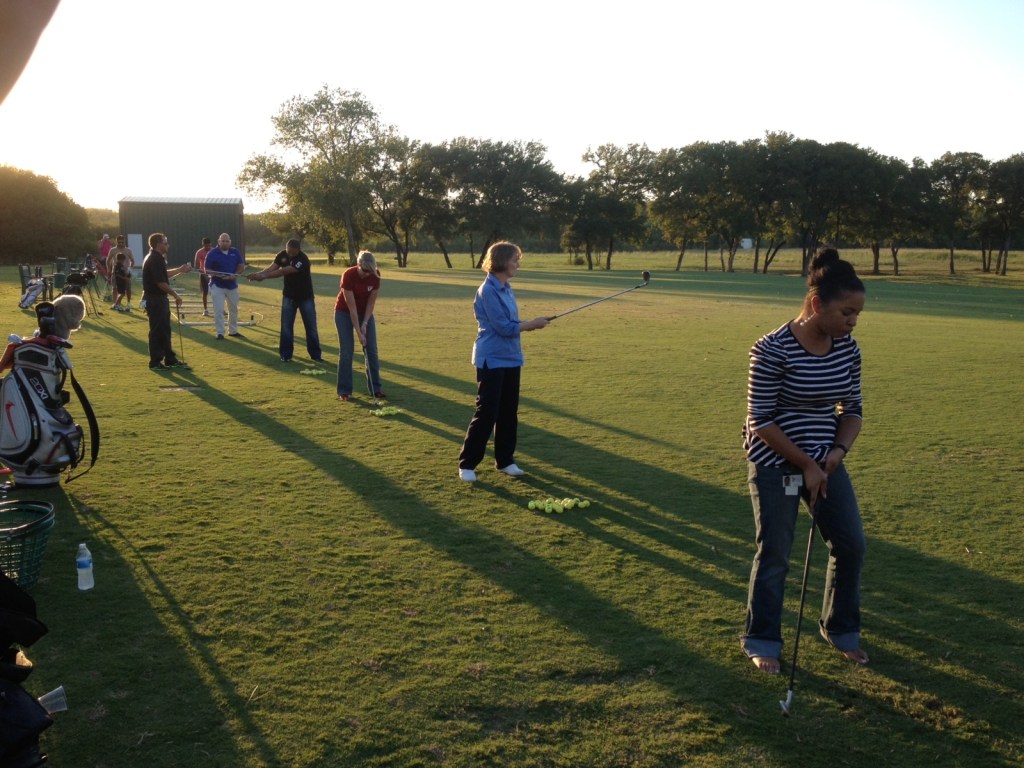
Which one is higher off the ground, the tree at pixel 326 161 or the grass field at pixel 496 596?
the tree at pixel 326 161

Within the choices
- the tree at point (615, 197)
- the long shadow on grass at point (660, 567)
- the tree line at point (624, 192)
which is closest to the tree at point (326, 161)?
the tree line at point (624, 192)

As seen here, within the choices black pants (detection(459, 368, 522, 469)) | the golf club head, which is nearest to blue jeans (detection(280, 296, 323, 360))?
black pants (detection(459, 368, 522, 469))

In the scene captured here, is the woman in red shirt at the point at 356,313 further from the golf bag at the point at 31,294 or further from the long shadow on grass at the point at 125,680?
the golf bag at the point at 31,294

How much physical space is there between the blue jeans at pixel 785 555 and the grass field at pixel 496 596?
0.19m

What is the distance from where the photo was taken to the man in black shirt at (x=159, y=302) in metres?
13.8

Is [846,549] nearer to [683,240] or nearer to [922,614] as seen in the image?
[922,614]

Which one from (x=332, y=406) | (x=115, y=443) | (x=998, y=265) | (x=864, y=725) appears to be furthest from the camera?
(x=998, y=265)

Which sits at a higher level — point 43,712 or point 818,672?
point 43,712

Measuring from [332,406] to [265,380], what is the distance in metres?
2.49

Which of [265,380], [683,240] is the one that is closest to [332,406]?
[265,380]

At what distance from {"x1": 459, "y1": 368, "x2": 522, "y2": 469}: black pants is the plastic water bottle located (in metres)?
3.43

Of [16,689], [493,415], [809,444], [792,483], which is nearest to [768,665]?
[792,483]

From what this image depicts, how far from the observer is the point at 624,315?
26.7 m

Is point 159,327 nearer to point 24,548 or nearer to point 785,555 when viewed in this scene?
point 24,548
